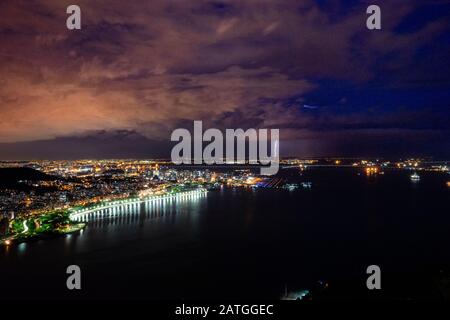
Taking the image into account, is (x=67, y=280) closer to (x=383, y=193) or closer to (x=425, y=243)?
(x=425, y=243)

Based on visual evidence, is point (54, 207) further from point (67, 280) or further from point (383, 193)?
point (383, 193)

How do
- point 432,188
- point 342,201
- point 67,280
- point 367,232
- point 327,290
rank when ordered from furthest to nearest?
1. point 432,188
2. point 342,201
3. point 367,232
4. point 67,280
5. point 327,290

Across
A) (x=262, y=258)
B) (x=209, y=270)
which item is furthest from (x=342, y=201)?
(x=209, y=270)

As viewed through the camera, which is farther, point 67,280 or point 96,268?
point 96,268

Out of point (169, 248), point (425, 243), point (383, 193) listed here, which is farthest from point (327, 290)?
point (383, 193)
